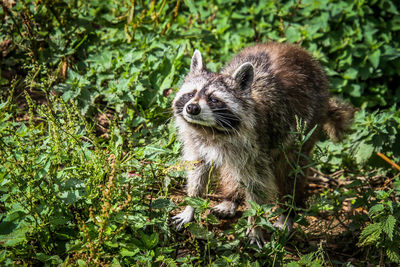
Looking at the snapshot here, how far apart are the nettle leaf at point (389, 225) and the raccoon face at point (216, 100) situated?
1.36 m

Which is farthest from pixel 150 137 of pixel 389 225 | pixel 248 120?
pixel 389 225

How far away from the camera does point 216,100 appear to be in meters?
3.46

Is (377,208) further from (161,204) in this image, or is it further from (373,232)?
(161,204)

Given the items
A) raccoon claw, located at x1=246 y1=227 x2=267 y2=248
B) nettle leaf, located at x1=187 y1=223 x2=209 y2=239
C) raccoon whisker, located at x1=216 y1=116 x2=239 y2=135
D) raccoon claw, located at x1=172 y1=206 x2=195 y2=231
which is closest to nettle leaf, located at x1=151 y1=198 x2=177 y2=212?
nettle leaf, located at x1=187 y1=223 x2=209 y2=239

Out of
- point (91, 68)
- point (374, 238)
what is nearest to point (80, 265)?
point (374, 238)

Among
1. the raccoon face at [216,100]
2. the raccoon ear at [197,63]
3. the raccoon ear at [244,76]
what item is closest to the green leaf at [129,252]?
the raccoon face at [216,100]

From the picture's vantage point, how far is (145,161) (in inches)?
139

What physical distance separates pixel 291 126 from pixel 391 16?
10.2ft

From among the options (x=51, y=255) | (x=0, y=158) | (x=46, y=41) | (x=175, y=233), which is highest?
(x=46, y=41)

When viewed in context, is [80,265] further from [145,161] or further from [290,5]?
[290,5]

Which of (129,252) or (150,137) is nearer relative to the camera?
(129,252)

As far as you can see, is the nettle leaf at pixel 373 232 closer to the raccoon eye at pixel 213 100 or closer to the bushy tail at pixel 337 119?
the raccoon eye at pixel 213 100

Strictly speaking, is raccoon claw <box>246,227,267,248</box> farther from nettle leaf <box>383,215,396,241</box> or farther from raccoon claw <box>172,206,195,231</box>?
nettle leaf <box>383,215,396,241</box>

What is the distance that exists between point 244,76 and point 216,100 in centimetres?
34
